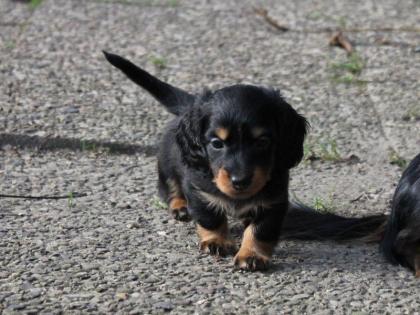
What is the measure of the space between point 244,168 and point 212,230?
48 centimetres

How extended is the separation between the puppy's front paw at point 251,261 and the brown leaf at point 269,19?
412 cm

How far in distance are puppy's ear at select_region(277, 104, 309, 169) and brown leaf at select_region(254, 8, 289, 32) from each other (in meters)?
3.75

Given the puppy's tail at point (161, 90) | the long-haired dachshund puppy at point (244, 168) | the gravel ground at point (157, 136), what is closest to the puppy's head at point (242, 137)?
the long-haired dachshund puppy at point (244, 168)

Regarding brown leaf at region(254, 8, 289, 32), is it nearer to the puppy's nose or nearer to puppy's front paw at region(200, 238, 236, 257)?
puppy's front paw at region(200, 238, 236, 257)

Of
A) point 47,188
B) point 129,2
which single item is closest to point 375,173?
point 47,188

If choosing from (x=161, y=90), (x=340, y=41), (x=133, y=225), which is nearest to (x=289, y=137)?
(x=133, y=225)

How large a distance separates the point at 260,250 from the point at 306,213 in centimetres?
49

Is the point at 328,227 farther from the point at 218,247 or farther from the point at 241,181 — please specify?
the point at 241,181

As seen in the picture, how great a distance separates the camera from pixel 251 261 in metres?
3.97

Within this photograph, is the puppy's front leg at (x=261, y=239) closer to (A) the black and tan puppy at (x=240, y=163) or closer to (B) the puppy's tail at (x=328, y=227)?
(A) the black and tan puppy at (x=240, y=163)

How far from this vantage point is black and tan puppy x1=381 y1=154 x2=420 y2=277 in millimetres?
4059

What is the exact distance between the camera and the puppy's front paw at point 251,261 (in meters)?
3.97

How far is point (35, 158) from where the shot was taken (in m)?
5.30

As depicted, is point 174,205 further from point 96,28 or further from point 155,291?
point 96,28
